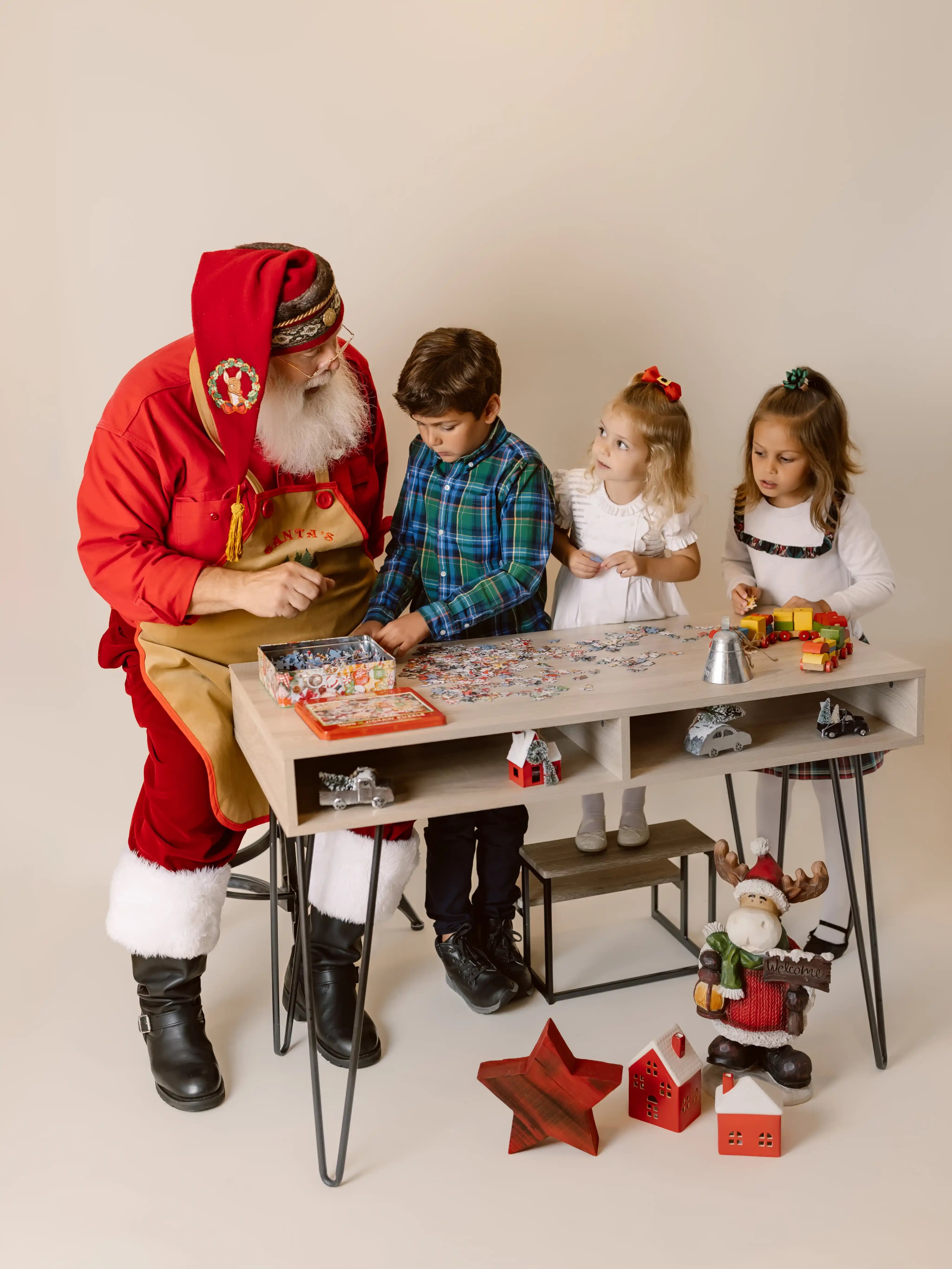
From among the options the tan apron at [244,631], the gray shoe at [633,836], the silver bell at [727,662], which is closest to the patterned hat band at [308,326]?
the tan apron at [244,631]

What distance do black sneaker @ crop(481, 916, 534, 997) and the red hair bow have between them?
4.30ft

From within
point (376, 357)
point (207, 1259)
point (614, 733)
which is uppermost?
point (376, 357)

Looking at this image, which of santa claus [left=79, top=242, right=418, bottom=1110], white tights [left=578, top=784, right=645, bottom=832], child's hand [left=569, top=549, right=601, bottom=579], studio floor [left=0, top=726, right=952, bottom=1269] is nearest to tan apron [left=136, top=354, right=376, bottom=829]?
santa claus [left=79, top=242, right=418, bottom=1110]

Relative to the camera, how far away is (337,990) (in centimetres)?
274

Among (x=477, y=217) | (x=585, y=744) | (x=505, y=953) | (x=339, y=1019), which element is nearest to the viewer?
(x=585, y=744)

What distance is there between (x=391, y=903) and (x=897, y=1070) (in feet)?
3.67

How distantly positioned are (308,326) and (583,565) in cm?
87

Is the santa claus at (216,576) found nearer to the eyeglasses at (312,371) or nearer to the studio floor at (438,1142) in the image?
the eyeglasses at (312,371)

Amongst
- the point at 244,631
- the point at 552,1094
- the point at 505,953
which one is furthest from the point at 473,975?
the point at 244,631

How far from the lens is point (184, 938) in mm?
2578

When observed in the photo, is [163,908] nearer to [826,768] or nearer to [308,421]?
[308,421]

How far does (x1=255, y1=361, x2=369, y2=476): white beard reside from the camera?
249 cm

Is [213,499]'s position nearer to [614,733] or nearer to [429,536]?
[429,536]

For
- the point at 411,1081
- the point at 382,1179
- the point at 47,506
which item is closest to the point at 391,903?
the point at 411,1081
